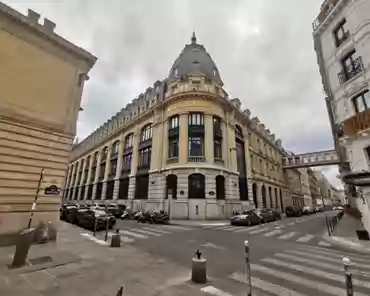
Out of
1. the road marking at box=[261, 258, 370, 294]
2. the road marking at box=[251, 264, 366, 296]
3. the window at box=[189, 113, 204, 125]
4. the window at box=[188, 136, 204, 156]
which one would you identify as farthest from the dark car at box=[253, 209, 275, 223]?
the road marking at box=[251, 264, 366, 296]

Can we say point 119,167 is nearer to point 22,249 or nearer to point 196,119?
point 196,119

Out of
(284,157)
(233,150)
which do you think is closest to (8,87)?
(233,150)

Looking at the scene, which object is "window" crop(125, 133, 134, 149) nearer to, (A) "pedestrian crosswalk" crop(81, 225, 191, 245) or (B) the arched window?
(B) the arched window

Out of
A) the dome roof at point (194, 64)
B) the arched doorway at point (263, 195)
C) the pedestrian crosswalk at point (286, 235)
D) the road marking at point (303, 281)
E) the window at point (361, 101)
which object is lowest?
the road marking at point (303, 281)

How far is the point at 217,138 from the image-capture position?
30.8 m

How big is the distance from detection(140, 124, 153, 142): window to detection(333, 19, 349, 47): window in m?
26.0

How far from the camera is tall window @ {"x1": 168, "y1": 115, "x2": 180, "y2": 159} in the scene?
2984cm

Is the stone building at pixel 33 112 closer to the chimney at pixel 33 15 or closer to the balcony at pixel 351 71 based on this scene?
the chimney at pixel 33 15

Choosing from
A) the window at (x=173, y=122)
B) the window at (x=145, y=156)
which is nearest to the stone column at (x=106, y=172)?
the window at (x=145, y=156)

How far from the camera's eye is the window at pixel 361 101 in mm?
13461

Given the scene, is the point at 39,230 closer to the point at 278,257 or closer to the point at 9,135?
the point at 9,135

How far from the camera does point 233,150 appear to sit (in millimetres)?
32062

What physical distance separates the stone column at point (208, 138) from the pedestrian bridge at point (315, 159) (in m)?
30.9

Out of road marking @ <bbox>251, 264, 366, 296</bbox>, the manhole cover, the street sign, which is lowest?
road marking @ <bbox>251, 264, 366, 296</bbox>
